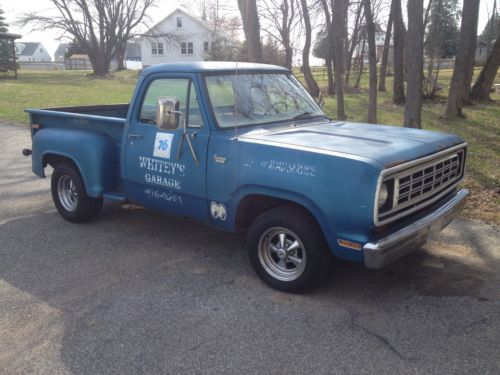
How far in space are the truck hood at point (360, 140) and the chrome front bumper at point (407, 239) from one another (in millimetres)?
506

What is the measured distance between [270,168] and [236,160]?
375 mm

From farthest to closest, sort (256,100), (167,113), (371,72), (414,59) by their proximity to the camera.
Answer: (371,72)
(414,59)
(256,100)
(167,113)

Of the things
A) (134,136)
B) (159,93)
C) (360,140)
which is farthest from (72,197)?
(360,140)

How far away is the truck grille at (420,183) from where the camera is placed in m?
3.63

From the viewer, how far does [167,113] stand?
4.48 metres

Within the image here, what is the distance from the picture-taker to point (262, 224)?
414cm

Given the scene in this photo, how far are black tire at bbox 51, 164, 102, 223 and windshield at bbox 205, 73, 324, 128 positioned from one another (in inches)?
83.6

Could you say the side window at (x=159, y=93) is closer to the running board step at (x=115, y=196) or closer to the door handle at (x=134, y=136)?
the door handle at (x=134, y=136)

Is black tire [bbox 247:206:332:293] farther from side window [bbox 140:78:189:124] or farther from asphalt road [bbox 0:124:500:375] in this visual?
side window [bbox 140:78:189:124]

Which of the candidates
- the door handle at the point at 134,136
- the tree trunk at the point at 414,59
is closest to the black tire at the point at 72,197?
the door handle at the point at 134,136

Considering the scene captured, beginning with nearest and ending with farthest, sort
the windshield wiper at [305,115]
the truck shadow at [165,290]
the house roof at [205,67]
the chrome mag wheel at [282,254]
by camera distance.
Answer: the truck shadow at [165,290], the chrome mag wheel at [282,254], the house roof at [205,67], the windshield wiper at [305,115]

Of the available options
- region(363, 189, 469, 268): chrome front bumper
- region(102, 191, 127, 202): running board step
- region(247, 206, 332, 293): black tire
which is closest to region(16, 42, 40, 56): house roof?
region(102, 191, 127, 202): running board step

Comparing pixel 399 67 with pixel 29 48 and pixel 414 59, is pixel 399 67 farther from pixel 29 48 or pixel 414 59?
pixel 29 48

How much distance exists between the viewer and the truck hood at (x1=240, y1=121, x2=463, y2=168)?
146 inches
